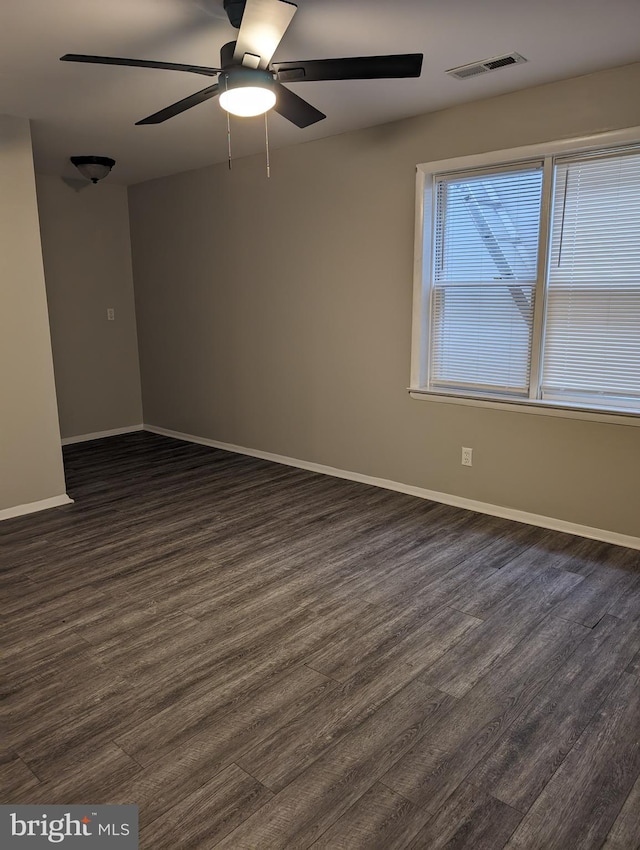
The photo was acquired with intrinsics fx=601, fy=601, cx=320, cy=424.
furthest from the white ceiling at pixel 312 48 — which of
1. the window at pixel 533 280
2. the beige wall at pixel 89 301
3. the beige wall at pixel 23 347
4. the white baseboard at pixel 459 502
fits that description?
the white baseboard at pixel 459 502

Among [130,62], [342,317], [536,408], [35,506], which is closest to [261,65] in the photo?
[130,62]

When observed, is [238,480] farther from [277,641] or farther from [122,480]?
[277,641]

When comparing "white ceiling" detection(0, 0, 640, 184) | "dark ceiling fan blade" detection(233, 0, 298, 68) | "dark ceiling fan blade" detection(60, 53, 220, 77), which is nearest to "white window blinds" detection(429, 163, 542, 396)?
"white ceiling" detection(0, 0, 640, 184)

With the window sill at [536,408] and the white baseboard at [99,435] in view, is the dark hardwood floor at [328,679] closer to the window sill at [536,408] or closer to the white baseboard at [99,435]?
the window sill at [536,408]

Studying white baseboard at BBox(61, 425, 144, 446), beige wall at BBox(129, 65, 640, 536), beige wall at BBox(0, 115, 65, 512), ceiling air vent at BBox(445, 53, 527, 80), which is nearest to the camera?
ceiling air vent at BBox(445, 53, 527, 80)

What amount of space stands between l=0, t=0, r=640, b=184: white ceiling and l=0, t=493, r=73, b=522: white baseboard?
2.46 m

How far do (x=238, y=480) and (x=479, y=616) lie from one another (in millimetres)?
2447

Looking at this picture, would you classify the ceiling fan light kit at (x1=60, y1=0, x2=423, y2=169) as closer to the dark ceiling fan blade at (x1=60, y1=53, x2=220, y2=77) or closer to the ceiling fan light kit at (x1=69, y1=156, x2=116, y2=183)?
the dark ceiling fan blade at (x1=60, y1=53, x2=220, y2=77)

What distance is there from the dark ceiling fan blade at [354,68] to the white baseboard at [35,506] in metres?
3.10

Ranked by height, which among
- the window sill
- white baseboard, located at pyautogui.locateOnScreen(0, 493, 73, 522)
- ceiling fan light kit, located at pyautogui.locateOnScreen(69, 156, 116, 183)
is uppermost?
ceiling fan light kit, located at pyautogui.locateOnScreen(69, 156, 116, 183)

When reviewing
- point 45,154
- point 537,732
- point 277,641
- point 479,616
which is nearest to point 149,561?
point 277,641

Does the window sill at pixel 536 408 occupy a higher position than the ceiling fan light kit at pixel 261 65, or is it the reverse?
the ceiling fan light kit at pixel 261 65

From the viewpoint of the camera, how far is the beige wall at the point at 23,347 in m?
3.76

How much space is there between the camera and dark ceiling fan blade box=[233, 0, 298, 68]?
2.03 metres
